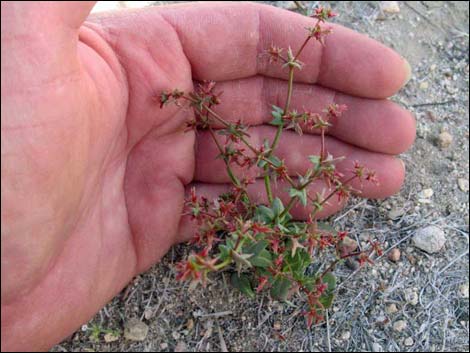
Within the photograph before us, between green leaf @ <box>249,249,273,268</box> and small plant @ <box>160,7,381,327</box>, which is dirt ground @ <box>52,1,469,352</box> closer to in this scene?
small plant @ <box>160,7,381,327</box>

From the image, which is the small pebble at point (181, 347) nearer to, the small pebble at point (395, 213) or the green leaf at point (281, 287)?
the green leaf at point (281, 287)

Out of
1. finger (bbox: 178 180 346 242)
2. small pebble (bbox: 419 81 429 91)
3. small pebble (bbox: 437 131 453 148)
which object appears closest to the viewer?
finger (bbox: 178 180 346 242)

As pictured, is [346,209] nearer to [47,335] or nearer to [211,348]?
[211,348]

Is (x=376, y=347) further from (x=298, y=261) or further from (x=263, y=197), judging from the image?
(x=263, y=197)

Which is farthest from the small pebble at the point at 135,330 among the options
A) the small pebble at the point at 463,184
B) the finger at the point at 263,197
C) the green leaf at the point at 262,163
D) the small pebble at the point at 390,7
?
the small pebble at the point at 390,7

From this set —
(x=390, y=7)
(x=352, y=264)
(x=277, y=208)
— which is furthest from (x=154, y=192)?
(x=390, y=7)

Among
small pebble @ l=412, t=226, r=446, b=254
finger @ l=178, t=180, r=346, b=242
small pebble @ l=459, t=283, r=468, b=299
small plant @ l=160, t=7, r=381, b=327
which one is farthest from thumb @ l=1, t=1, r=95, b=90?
small pebble @ l=459, t=283, r=468, b=299
